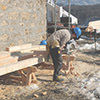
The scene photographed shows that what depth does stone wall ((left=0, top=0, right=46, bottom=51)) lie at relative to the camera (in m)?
6.30

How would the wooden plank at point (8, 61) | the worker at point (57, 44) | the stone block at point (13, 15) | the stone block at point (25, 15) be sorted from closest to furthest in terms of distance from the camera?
the wooden plank at point (8, 61)
the worker at point (57, 44)
the stone block at point (13, 15)
the stone block at point (25, 15)

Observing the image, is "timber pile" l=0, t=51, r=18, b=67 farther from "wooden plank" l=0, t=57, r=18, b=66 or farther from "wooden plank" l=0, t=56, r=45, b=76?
"wooden plank" l=0, t=56, r=45, b=76

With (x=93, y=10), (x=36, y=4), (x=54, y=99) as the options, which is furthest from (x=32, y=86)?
(x=93, y=10)

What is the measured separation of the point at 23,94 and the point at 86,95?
160 centimetres

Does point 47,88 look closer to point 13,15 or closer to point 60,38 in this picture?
point 60,38

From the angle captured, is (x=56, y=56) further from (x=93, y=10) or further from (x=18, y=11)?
(x=93, y=10)

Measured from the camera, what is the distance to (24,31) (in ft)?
23.1

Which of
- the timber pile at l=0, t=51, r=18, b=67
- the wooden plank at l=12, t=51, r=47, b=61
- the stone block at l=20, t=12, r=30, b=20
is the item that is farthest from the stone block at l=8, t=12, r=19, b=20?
the timber pile at l=0, t=51, r=18, b=67

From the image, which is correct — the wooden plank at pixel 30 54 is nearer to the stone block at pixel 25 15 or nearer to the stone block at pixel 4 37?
the stone block at pixel 4 37

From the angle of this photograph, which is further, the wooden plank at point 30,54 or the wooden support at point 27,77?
the wooden plank at point 30,54

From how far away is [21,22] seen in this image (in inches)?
271

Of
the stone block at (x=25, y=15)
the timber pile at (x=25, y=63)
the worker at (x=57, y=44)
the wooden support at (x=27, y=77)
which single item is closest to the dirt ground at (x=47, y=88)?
the wooden support at (x=27, y=77)

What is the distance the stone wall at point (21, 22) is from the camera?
6.30m

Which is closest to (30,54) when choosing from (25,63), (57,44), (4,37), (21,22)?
(25,63)
